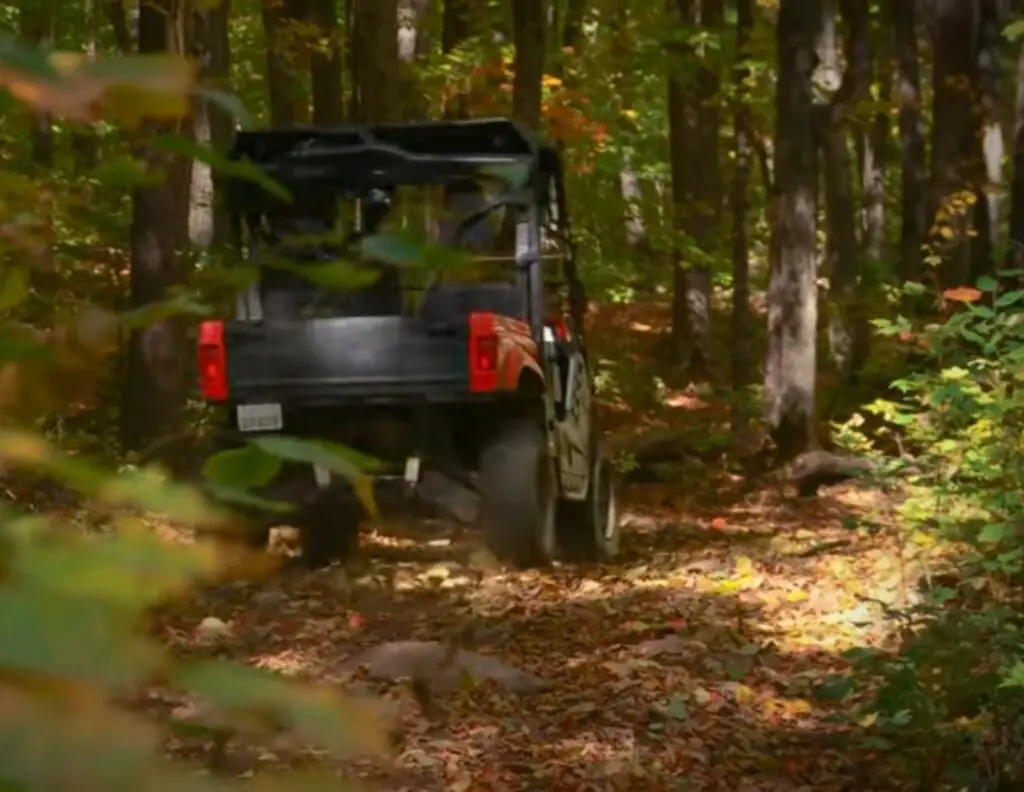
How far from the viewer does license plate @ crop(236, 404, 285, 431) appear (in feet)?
24.2

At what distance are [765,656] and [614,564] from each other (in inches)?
97.3

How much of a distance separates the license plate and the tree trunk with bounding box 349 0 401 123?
350 cm

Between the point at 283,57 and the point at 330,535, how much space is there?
30.2ft

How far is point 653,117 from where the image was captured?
27797 millimetres

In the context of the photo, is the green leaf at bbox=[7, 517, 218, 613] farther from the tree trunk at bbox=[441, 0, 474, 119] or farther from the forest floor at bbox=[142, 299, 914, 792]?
the tree trunk at bbox=[441, 0, 474, 119]

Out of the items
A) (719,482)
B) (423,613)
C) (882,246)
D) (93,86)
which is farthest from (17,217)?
(882,246)

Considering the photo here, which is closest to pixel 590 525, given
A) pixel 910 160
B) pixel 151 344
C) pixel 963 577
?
pixel 963 577

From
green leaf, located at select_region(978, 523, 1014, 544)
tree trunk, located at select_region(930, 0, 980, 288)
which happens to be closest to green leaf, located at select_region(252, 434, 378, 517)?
green leaf, located at select_region(978, 523, 1014, 544)

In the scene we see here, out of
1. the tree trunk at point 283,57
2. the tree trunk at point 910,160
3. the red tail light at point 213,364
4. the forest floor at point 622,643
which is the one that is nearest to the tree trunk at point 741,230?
the tree trunk at point 910,160

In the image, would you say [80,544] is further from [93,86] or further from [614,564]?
[614,564]

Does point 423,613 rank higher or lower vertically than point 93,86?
lower

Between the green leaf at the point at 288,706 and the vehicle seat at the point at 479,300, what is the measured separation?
286 inches

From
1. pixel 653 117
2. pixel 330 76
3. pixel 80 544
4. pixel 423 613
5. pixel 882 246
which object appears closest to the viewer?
pixel 80 544

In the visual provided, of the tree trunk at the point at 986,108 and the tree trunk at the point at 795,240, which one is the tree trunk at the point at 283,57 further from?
the tree trunk at the point at 986,108
